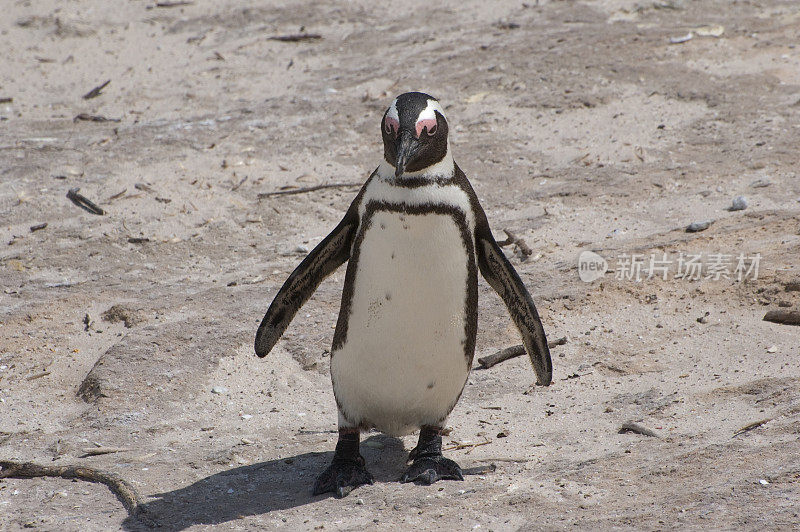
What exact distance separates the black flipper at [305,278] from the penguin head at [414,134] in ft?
1.34

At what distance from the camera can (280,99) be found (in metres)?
7.78

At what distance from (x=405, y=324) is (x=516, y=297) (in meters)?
0.52

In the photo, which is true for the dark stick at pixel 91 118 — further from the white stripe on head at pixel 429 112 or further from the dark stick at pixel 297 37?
the white stripe on head at pixel 429 112

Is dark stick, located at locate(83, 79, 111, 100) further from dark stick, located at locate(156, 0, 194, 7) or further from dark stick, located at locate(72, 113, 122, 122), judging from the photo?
dark stick, located at locate(156, 0, 194, 7)

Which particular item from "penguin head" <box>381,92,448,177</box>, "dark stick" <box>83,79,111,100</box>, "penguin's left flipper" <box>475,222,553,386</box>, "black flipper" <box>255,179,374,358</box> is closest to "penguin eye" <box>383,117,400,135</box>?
"penguin head" <box>381,92,448,177</box>

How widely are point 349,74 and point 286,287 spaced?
4.82 meters

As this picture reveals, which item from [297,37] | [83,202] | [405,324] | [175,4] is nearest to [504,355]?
[405,324]

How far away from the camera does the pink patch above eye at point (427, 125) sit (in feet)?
10.4

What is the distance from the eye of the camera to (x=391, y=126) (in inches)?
127

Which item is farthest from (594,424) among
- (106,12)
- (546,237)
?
(106,12)

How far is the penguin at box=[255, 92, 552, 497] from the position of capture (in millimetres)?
3293

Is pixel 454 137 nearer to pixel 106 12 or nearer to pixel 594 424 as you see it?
pixel 594 424

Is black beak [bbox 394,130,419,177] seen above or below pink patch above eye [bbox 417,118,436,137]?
below

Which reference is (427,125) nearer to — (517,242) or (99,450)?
(99,450)
